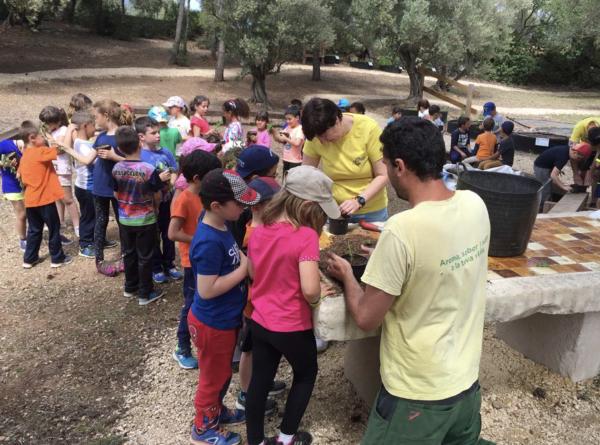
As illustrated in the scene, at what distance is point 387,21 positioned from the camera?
55.8 ft

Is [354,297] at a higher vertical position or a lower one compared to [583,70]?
lower

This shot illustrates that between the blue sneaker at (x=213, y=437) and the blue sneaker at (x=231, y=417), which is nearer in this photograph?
the blue sneaker at (x=213, y=437)

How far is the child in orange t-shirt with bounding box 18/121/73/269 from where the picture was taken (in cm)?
486

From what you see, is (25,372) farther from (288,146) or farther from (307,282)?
(288,146)

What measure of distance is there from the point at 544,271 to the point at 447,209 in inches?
57.3

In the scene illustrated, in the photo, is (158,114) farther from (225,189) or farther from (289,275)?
(289,275)

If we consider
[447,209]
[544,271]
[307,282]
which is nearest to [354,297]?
[307,282]

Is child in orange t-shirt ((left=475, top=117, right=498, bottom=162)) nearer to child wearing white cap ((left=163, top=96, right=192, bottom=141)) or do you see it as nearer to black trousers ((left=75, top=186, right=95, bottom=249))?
child wearing white cap ((left=163, top=96, right=192, bottom=141))

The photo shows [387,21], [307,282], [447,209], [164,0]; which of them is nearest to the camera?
[447,209]

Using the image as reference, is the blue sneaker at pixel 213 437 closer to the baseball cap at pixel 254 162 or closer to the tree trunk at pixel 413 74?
the baseball cap at pixel 254 162

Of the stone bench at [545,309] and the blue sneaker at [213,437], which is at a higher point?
the stone bench at [545,309]

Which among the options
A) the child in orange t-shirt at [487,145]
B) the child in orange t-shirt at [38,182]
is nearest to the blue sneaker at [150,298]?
the child in orange t-shirt at [38,182]

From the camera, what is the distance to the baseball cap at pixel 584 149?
5918mm

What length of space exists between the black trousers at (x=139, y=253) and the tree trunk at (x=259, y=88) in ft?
42.2
